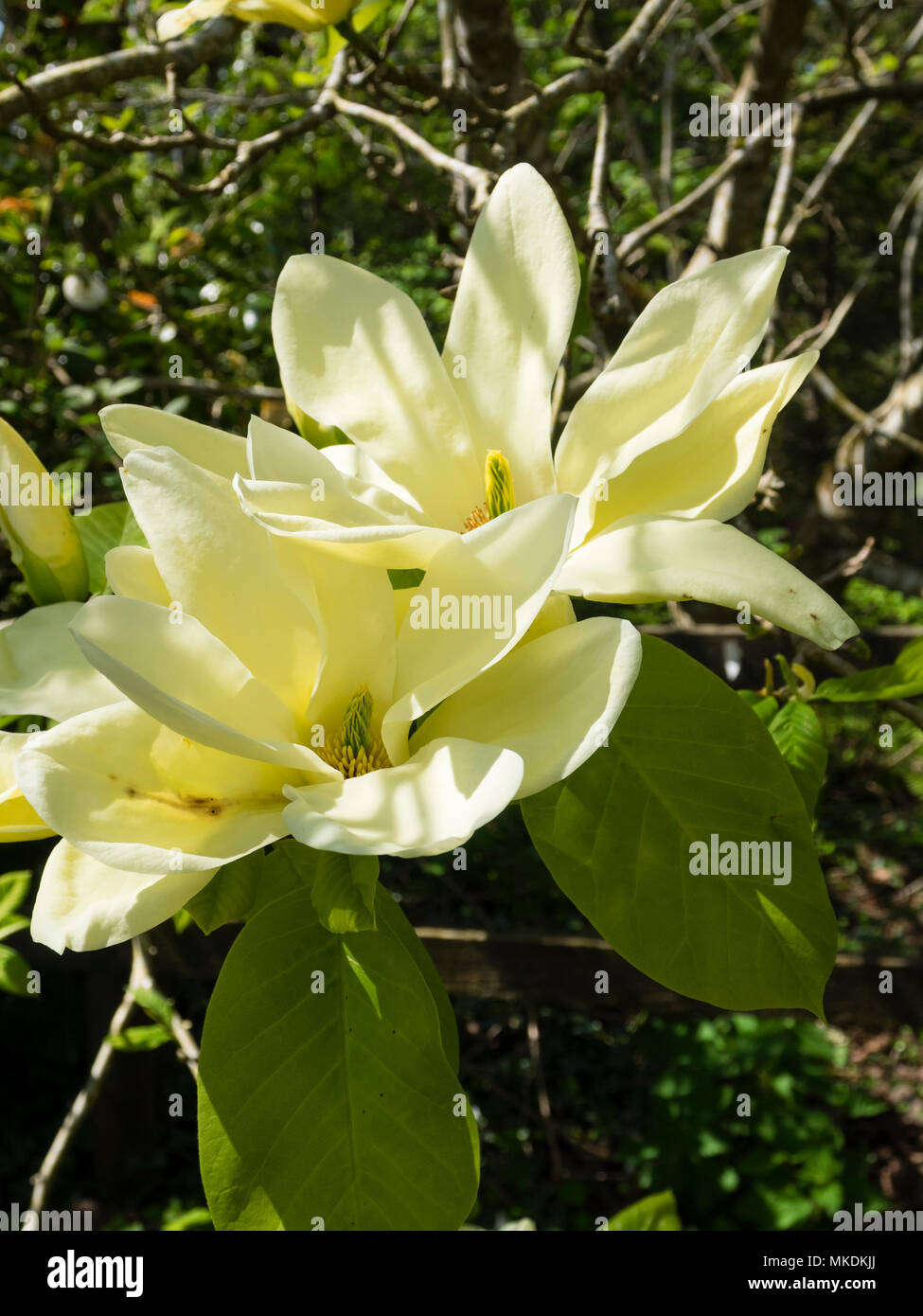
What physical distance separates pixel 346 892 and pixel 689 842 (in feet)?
0.78

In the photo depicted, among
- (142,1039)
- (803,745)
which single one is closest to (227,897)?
(803,745)

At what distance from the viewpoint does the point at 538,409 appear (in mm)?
737

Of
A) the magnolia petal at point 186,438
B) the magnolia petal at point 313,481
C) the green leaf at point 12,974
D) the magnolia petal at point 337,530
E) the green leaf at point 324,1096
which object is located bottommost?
the green leaf at point 12,974

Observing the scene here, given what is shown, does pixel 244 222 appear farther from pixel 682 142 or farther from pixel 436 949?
pixel 682 142

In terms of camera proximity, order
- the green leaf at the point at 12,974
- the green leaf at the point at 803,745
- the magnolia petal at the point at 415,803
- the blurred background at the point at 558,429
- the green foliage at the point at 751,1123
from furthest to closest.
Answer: the green foliage at the point at 751,1123, the blurred background at the point at 558,429, the green leaf at the point at 12,974, the green leaf at the point at 803,745, the magnolia petal at the point at 415,803

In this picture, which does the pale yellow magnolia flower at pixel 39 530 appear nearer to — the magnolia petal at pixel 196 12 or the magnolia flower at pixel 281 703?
the magnolia flower at pixel 281 703

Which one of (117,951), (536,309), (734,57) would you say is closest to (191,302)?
(117,951)

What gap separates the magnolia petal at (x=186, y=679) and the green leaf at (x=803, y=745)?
1.46 feet

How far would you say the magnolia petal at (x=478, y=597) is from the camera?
55 cm

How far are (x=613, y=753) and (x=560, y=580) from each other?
0.16m

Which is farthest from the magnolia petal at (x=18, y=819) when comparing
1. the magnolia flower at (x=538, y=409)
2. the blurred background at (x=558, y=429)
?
the blurred background at (x=558, y=429)

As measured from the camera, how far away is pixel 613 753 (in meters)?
0.70

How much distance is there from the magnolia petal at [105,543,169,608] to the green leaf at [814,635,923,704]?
62 cm

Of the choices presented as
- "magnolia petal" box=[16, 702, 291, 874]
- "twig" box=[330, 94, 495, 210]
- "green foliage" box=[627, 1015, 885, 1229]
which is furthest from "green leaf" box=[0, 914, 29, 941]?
"green foliage" box=[627, 1015, 885, 1229]
